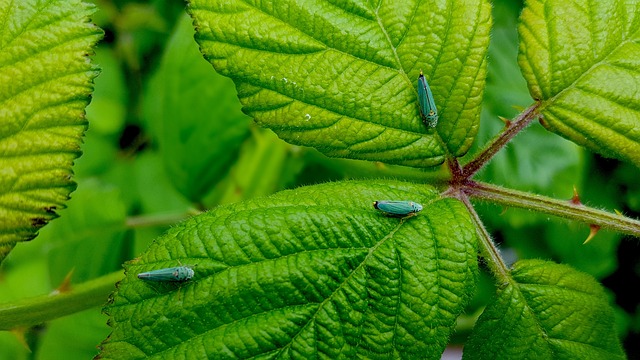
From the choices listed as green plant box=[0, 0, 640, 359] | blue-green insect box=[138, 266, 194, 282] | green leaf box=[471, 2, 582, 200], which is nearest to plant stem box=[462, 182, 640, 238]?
green plant box=[0, 0, 640, 359]

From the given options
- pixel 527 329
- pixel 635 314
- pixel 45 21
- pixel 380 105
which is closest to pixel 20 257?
pixel 45 21

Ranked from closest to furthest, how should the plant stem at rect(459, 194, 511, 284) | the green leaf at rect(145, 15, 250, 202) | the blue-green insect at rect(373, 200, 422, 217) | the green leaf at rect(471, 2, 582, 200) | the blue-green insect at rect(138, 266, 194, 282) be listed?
the blue-green insect at rect(138, 266, 194, 282) < the blue-green insect at rect(373, 200, 422, 217) < the plant stem at rect(459, 194, 511, 284) < the green leaf at rect(145, 15, 250, 202) < the green leaf at rect(471, 2, 582, 200)

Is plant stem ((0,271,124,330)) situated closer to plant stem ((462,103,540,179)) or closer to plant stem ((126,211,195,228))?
plant stem ((126,211,195,228))

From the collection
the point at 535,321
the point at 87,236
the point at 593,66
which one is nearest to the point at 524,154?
the point at 593,66

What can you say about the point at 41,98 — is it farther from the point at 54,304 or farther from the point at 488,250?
the point at 488,250

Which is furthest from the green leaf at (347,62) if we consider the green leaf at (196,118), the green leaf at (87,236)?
the green leaf at (87,236)

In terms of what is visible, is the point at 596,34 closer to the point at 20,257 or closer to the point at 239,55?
the point at 239,55
